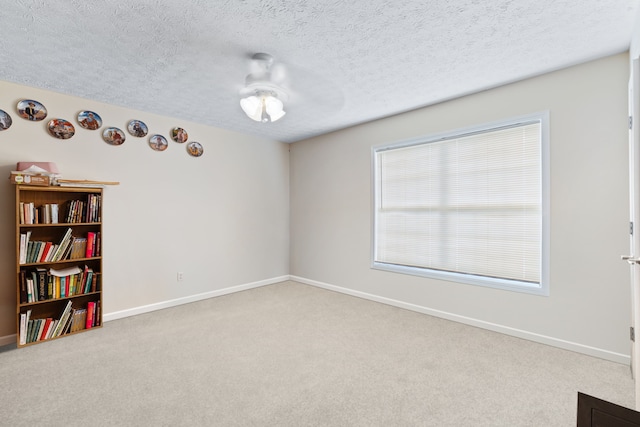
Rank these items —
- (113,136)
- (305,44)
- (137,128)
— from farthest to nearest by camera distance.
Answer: (137,128)
(113,136)
(305,44)

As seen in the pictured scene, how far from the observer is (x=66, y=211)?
3068 millimetres

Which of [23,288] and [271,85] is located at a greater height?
[271,85]

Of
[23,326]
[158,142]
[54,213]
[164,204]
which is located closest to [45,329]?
[23,326]

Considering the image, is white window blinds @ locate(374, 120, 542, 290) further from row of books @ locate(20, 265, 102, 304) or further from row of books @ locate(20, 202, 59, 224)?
row of books @ locate(20, 202, 59, 224)

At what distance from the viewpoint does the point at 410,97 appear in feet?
10.7

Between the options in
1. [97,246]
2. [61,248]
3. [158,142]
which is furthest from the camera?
[158,142]

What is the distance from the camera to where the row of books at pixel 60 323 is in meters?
2.73

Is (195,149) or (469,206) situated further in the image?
(195,149)

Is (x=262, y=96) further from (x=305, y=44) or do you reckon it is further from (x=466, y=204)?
(x=466, y=204)

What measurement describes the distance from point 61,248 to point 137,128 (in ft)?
5.21

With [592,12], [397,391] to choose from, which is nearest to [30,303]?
[397,391]

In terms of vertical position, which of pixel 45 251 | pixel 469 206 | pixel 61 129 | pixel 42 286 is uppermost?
pixel 61 129

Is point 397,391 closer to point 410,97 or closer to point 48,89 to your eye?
point 410,97

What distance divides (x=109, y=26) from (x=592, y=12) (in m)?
3.15
